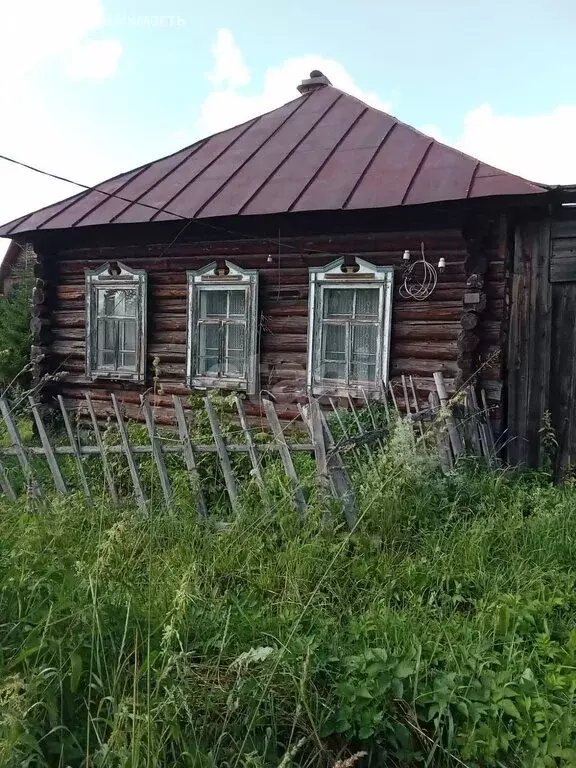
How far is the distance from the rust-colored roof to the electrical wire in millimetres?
828

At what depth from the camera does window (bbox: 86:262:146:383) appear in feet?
28.1

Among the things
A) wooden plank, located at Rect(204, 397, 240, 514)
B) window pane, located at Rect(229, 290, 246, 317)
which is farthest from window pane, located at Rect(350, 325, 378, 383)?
wooden plank, located at Rect(204, 397, 240, 514)

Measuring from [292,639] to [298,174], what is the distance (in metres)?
6.32

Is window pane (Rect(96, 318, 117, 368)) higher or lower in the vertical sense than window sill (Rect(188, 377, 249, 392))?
higher

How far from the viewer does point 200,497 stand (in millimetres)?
3986

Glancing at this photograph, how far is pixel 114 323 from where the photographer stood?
8852mm

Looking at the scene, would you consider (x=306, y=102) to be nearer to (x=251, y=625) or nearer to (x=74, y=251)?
(x=74, y=251)

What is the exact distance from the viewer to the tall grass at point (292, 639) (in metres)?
2.04

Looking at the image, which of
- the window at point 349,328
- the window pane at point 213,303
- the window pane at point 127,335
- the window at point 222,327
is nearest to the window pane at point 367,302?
the window at point 349,328

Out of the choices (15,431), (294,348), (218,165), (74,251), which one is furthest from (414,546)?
(74,251)

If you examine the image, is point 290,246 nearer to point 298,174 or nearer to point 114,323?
point 298,174

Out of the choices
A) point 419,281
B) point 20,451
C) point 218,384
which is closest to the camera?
point 20,451

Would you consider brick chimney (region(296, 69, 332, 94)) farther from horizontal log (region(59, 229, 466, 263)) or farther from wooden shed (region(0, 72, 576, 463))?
horizontal log (region(59, 229, 466, 263))

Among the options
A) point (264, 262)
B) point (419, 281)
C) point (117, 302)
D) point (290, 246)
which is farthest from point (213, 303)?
point (419, 281)
